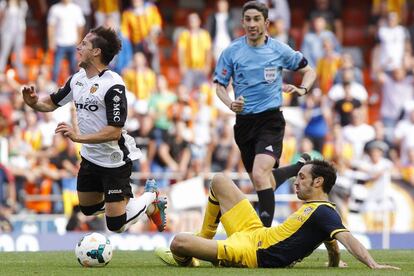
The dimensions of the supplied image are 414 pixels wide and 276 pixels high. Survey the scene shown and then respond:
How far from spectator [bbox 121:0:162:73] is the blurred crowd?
24 mm

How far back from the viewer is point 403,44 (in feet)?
74.2

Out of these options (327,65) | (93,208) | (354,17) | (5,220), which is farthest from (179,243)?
(354,17)

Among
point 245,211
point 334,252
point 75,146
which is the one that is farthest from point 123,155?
point 75,146

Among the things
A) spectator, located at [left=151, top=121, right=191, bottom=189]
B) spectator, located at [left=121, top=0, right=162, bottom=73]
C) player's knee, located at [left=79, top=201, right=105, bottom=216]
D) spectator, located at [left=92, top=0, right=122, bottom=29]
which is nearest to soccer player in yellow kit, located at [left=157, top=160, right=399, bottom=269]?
player's knee, located at [left=79, top=201, right=105, bottom=216]

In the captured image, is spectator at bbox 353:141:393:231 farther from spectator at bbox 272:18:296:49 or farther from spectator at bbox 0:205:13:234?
spectator at bbox 0:205:13:234

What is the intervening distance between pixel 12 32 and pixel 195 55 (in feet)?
11.9

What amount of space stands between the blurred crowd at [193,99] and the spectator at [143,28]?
2 centimetres

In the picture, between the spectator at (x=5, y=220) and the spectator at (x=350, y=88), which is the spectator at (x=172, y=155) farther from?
the spectator at (x=350, y=88)

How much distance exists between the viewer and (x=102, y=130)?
10.6 metres

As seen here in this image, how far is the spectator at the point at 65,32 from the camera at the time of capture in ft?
71.6

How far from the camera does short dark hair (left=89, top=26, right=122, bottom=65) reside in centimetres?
1094

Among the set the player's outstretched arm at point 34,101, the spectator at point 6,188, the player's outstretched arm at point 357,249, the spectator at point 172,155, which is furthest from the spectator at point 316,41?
the player's outstretched arm at point 357,249

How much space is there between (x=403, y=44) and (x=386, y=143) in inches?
122

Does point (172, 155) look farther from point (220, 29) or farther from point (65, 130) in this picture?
point (65, 130)
